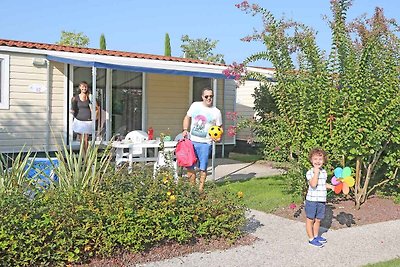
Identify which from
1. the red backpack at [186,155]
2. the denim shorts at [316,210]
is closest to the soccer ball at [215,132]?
the red backpack at [186,155]

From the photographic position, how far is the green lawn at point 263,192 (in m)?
7.64

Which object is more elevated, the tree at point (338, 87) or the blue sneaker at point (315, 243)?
the tree at point (338, 87)

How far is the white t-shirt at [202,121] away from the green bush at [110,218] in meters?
1.84

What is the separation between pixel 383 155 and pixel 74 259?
17.4 ft

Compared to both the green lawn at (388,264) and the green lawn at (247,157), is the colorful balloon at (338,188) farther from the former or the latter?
the green lawn at (247,157)

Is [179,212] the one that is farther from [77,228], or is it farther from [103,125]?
[103,125]

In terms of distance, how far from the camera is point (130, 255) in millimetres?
4855

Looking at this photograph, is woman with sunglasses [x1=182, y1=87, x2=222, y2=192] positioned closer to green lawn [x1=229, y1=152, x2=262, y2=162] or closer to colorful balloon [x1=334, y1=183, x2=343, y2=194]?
colorful balloon [x1=334, y1=183, x2=343, y2=194]

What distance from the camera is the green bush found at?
14.2ft

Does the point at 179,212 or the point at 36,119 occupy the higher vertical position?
the point at 36,119

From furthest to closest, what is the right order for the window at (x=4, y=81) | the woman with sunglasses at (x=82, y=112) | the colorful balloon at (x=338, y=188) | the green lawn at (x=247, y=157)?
the green lawn at (x=247, y=157) < the window at (x=4, y=81) < the woman with sunglasses at (x=82, y=112) < the colorful balloon at (x=338, y=188)

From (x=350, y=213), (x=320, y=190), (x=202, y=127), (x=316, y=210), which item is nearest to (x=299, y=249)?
(x=316, y=210)

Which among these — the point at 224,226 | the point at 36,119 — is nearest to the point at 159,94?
the point at 36,119

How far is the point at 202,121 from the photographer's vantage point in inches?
299
